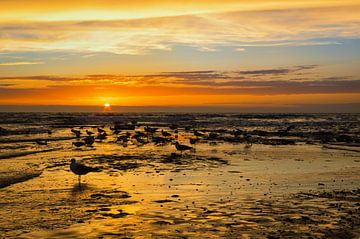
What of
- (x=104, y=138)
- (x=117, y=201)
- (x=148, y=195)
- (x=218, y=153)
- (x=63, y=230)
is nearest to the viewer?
(x=63, y=230)

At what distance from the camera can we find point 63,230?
33.0 ft

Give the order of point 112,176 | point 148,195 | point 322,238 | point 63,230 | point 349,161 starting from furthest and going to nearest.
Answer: point 349,161 → point 112,176 → point 148,195 → point 63,230 → point 322,238

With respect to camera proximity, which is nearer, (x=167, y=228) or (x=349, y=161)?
(x=167, y=228)

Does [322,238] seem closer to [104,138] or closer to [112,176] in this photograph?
[112,176]

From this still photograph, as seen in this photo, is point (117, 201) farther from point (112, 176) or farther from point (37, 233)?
point (112, 176)

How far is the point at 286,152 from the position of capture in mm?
29781

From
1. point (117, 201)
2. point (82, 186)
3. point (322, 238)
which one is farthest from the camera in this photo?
point (82, 186)

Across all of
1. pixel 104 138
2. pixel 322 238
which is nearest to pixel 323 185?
pixel 322 238

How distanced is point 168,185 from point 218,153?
1328cm

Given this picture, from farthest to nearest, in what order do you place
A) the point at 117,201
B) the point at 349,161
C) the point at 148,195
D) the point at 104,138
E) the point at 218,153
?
1. the point at 104,138
2. the point at 218,153
3. the point at 349,161
4. the point at 148,195
5. the point at 117,201

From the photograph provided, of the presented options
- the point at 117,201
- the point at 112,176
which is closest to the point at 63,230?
the point at 117,201

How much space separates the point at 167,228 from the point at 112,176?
8.86 meters

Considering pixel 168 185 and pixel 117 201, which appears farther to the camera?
pixel 168 185

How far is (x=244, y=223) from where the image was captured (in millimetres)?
10641
